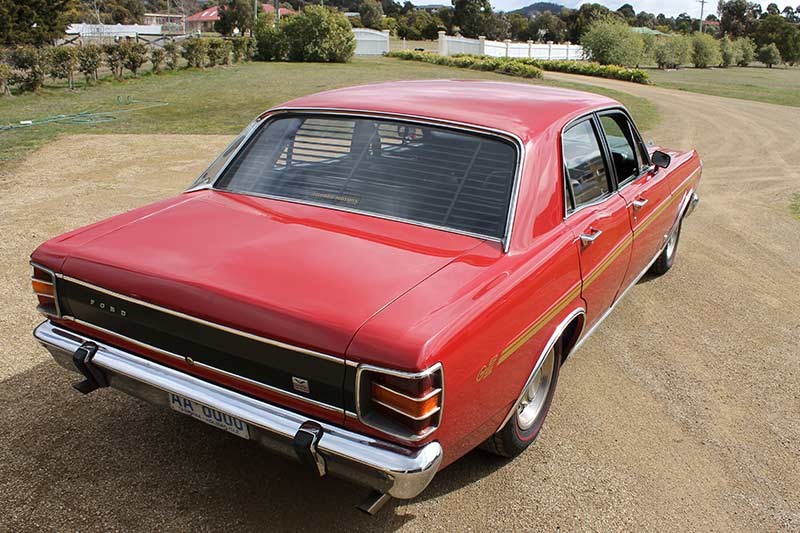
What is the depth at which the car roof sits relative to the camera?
329 centimetres

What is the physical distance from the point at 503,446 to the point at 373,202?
128 cm

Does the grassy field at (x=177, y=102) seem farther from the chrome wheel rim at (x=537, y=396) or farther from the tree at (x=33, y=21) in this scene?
the tree at (x=33, y=21)

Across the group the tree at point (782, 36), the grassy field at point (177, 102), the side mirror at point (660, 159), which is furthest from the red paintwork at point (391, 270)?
the tree at point (782, 36)

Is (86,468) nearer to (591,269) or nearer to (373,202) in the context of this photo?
(373,202)

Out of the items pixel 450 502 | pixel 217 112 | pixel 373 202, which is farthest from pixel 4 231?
pixel 217 112

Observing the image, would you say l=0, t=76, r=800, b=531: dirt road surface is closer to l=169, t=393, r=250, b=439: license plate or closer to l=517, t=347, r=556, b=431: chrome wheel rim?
l=517, t=347, r=556, b=431: chrome wheel rim

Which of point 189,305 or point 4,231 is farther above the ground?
point 189,305

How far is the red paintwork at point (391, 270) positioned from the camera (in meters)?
2.29

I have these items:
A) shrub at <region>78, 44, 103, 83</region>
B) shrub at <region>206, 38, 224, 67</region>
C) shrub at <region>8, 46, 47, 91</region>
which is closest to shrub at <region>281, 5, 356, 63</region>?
shrub at <region>206, 38, 224, 67</region>

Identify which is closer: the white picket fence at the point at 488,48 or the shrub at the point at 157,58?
the shrub at the point at 157,58

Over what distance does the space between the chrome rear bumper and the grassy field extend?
758 centimetres

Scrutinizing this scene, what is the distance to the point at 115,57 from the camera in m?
20.9

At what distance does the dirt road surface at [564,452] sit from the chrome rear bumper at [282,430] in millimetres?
512

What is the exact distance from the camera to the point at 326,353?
2229 millimetres
